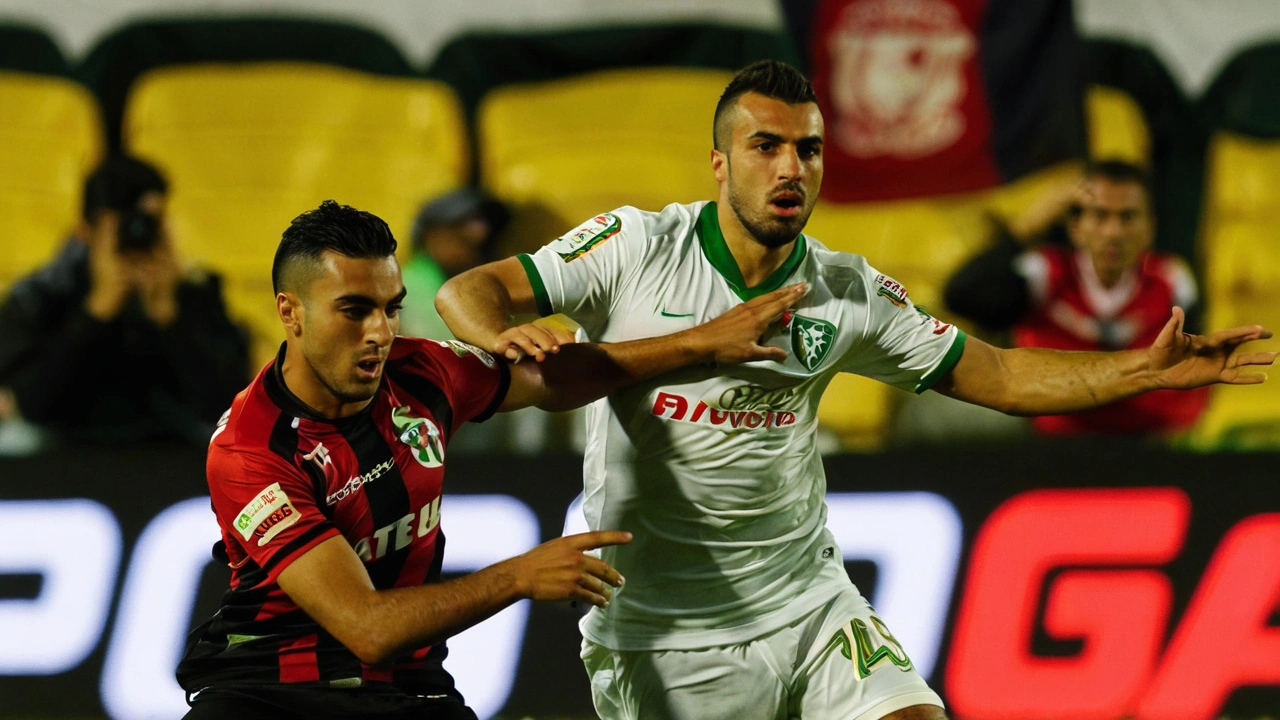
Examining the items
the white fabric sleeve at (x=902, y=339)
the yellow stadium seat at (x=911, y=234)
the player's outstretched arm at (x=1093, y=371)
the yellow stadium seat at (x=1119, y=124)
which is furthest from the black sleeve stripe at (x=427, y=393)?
the yellow stadium seat at (x=1119, y=124)

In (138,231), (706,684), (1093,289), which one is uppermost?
(138,231)

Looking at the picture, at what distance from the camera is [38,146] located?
8.12 m

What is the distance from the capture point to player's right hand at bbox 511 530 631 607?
316 cm

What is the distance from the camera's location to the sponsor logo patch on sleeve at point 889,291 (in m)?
3.92

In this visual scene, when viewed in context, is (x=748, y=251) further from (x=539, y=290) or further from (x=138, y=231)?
(x=138, y=231)

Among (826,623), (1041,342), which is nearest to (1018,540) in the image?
(1041,342)

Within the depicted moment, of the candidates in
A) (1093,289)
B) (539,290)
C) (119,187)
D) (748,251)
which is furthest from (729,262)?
(119,187)

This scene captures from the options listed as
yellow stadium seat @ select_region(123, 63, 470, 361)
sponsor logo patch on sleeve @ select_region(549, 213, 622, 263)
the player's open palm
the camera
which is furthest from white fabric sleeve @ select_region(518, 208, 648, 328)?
yellow stadium seat @ select_region(123, 63, 470, 361)

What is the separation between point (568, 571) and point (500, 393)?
0.74 metres

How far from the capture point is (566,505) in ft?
19.0

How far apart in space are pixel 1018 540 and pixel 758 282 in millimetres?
2414

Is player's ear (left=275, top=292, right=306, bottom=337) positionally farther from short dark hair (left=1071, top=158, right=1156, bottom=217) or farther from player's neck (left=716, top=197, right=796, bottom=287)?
short dark hair (left=1071, top=158, right=1156, bottom=217)

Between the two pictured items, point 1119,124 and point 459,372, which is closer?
point 459,372

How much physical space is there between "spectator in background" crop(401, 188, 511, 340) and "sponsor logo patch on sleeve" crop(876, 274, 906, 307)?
2891 mm
